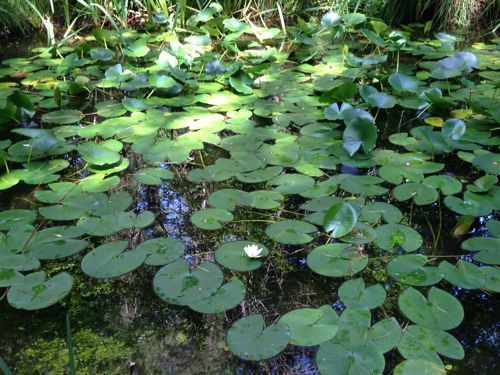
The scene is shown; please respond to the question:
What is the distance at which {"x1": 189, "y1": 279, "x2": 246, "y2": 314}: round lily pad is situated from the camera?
130 cm

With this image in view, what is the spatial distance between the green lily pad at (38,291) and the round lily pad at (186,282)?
0.25 m

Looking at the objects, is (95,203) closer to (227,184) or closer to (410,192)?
(227,184)

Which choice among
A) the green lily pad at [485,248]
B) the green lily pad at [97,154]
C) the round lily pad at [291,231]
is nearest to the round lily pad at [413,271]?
the green lily pad at [485,248]

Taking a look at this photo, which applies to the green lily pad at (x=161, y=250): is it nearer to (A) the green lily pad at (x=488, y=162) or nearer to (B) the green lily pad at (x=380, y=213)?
(B) the green lily pad at (x=380, y=213)

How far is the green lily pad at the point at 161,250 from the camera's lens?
1.46m

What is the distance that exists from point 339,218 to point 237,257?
0.33m

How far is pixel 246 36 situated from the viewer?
3676mm

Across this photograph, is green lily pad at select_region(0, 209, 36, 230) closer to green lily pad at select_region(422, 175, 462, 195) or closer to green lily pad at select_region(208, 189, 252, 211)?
green lily pad at select_region(208, 189, 252, 211)

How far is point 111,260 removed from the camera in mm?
1469

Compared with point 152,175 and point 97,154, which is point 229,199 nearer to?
point 152,175

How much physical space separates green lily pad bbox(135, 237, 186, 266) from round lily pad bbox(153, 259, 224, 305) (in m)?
0.03

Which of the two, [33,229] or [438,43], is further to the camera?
[438,43]

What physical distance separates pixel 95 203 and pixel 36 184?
0.31 metres

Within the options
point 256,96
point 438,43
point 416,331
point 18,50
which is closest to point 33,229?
point 416,331
